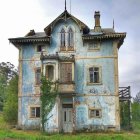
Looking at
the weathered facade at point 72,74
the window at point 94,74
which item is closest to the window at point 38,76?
the weathered facade at point 72,74

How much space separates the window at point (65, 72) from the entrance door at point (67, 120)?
307 cm

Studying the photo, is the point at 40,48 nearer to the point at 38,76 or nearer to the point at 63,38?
the point at 63,38

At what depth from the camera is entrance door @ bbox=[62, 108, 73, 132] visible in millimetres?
34516

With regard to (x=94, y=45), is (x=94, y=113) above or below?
below

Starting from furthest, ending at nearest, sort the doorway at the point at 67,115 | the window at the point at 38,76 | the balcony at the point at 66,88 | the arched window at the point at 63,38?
1. the arched window at the point at 63,38
2. the window at the point at 38,76
3. the doorway at the point at 67,115
4. the balcony at the point at 66,88

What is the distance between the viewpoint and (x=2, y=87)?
74.8 m

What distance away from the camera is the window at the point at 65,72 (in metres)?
34.3

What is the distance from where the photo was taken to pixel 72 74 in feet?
112

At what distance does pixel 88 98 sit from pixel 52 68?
4.65 meters

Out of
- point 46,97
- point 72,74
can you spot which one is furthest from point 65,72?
point 46,97

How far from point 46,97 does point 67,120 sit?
3595 millimetres

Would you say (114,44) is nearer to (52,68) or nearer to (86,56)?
(86,56)

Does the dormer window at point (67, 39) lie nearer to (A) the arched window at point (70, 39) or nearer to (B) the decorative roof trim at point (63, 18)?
(A) the arched window at point (70, 39)

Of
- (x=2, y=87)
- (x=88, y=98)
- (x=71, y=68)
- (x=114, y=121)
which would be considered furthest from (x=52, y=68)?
(x=2, y=87)
